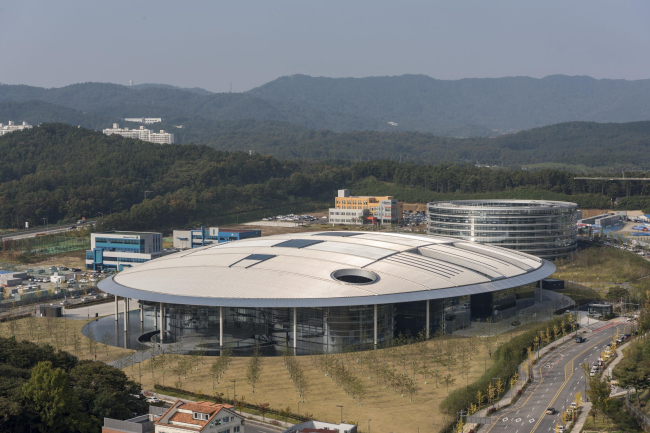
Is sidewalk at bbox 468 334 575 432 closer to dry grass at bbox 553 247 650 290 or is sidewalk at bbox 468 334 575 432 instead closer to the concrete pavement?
dry grass at bbox 553 247 650 290

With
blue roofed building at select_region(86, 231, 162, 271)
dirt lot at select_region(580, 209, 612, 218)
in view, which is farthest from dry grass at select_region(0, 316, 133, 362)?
dirt lot at select_region(580, 209, 612, 218)

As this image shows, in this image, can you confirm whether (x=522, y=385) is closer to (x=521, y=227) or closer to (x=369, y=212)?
(x=521, y=227)

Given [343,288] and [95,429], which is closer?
[95,429]

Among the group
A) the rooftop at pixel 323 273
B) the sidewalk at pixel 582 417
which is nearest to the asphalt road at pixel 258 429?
the rooftop at pixel 323 273

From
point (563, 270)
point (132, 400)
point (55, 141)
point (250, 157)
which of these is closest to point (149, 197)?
point (250, 157)

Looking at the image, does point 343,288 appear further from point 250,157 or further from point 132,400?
point 250,157
